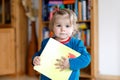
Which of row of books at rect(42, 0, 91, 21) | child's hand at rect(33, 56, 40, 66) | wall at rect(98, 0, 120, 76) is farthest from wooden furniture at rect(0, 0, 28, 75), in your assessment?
child's hand at rect(33, 56, 40, 66)

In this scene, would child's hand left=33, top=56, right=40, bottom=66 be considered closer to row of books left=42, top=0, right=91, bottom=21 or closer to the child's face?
the child's face

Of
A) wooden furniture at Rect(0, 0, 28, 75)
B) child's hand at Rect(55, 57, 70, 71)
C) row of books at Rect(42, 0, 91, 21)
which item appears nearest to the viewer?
child's hand at Rect(55, 57, 70, 71)

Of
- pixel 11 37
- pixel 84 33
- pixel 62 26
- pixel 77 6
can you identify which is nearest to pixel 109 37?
pixel 84 33

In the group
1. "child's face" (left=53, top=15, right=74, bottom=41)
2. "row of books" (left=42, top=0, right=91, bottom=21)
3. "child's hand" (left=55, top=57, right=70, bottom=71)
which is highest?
"row of books" (left=42, top=0, right=91, bottom=21)

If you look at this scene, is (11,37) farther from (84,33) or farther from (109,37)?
(109,37)

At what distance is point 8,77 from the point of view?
2980mm

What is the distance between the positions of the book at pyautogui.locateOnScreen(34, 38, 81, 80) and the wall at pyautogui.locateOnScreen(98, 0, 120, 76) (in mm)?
1867

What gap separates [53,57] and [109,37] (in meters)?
1.92

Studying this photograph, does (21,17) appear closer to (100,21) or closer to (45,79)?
(100,21)

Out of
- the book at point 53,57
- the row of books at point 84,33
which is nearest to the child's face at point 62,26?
the book at point 53,57

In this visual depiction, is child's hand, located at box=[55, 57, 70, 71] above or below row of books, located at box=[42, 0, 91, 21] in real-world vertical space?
below

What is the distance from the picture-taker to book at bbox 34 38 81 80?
0.98m

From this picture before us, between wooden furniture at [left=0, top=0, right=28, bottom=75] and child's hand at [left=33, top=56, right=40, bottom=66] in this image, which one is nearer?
child's hand at [left=33, top=56, right=40, bottom=66]

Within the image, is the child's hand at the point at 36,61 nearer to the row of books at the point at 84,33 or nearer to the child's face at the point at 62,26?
the child's face at the point at 62,26
